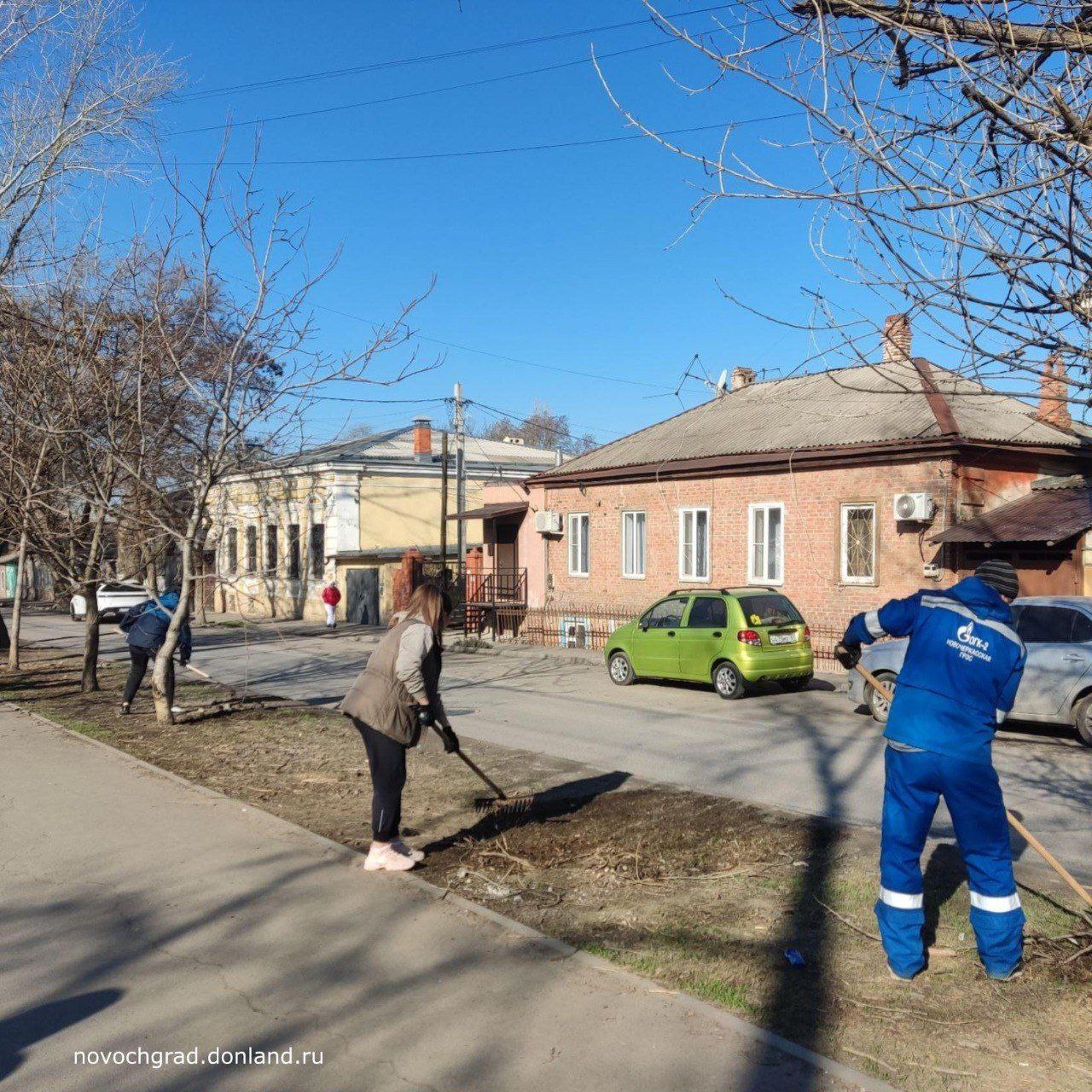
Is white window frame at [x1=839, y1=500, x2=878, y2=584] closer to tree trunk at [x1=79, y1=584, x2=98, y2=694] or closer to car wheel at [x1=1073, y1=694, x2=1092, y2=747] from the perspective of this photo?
car wheel at [x1=1073, y1=694, x2=1092, y2=747]

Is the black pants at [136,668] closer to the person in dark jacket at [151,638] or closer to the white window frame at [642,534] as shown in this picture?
the person in dark jacket at [151,638]

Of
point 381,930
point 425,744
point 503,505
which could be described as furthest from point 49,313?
point 503,505

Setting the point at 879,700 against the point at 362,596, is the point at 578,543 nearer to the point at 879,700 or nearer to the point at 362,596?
the point at 362,596

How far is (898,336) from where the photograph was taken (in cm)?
581

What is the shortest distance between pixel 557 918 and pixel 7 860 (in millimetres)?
3597

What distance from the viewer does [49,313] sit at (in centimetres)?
1453

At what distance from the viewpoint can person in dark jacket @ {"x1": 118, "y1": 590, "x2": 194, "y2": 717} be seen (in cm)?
1212

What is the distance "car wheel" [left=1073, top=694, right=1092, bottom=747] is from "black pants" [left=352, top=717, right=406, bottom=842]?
8.34 metres

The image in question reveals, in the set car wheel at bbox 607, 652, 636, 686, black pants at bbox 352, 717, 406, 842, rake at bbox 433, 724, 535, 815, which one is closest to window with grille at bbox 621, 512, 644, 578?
car wheel at bbox 607, 652, 636, 686

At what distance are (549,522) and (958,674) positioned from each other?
21.6 m

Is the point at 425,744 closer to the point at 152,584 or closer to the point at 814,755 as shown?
the point at 814,755

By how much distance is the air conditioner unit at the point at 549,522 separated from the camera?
2617cm

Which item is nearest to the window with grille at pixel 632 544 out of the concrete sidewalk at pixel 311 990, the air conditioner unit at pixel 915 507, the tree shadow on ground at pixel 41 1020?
the air conditioner unit at pixel 915 507

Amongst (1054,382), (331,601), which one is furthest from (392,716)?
(331,601)
